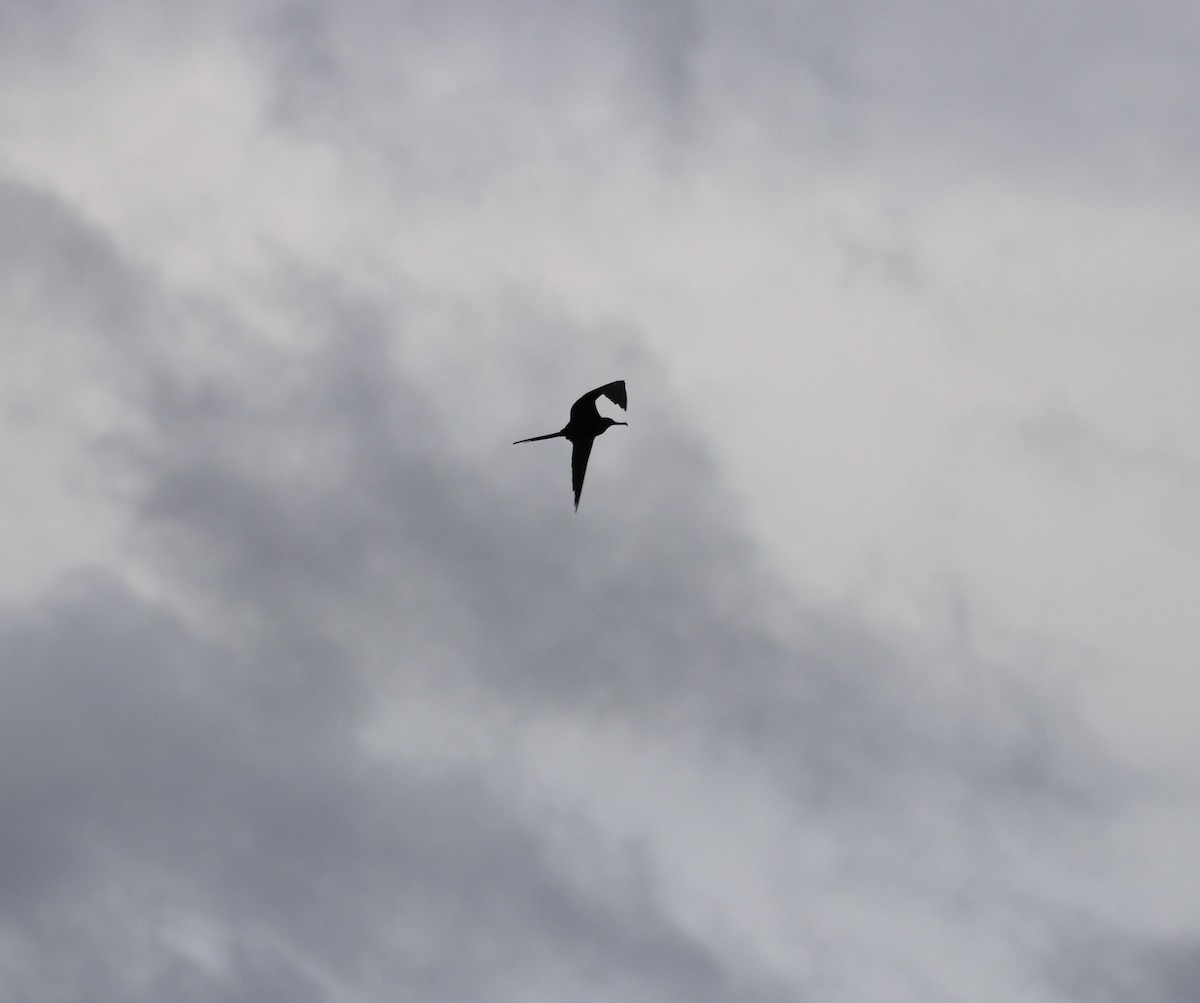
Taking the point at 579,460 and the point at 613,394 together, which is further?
the point at 579,460

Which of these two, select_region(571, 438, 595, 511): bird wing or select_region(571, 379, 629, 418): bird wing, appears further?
select_region(571, 438, 595, 511): bird wing

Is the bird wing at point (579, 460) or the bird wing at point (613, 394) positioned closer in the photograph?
the bird wing at point (613, 394)

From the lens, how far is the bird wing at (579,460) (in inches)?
2815

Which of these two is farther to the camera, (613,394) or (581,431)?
(581,431)

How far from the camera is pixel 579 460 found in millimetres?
72125

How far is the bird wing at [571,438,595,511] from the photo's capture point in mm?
71500

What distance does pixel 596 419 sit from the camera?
72375 millimetres
